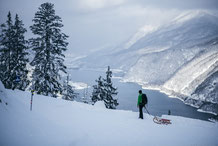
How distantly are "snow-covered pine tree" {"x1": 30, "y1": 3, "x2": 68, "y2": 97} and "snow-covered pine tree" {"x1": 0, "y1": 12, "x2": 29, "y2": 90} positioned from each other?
3.75m

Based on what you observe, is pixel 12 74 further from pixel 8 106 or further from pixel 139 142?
pixel 139 142

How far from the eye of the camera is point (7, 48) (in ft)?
64.1

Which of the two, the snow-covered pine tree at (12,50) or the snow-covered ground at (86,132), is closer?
the snow-covered ground at (86,132)

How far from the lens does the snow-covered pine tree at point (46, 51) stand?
56.2 ft

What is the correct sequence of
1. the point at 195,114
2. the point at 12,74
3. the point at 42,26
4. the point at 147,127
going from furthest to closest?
the point at 195,114 < the point at 12,74 < the point at 42,26 < the point at 147,127

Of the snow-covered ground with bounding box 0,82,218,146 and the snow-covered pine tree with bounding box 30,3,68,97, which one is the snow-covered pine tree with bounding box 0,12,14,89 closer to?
the snow-covered pine tree with bounding box 30,3,68,97

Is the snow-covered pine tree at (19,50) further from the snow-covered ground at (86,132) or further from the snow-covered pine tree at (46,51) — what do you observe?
the snow-covered ground at (86,132)

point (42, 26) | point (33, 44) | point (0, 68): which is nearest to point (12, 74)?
point (0, 68)

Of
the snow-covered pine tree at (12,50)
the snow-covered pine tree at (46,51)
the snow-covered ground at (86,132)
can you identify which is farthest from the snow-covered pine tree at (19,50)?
the snow-covered ground at (86,132)

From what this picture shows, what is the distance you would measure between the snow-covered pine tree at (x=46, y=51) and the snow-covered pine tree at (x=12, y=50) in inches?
148

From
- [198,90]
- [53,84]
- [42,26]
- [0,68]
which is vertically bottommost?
[198,90]

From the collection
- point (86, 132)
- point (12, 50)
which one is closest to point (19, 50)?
point (12, 50)

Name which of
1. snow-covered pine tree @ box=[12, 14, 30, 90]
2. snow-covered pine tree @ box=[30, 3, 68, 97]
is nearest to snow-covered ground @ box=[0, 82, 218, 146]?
snow-covered pine tree @ box=[30, 3, 68, 97]

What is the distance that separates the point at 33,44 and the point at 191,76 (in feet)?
630
